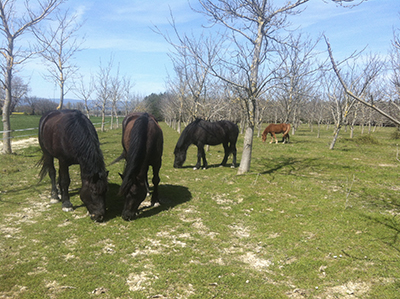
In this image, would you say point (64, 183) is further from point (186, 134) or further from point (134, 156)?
point (186, 134)

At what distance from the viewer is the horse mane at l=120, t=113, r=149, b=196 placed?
520 centimetres

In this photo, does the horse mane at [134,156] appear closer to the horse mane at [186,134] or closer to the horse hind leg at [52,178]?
the horse hind leg at [52,178]

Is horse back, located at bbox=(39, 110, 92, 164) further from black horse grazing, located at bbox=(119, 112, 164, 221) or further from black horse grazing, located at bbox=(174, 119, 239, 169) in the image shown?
black horse grazing, located at bbox=(174, 119, 239, 169)

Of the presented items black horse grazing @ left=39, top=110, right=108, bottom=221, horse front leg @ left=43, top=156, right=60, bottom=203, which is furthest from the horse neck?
horse front leg @ left=43, top=156, right=60, bottom=203

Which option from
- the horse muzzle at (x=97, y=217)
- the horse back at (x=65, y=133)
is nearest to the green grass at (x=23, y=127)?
the horse back at (x=65, y=133)

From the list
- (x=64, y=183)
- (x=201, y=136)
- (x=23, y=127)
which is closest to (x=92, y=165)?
(x=64, y=183)

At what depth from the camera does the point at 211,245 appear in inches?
182

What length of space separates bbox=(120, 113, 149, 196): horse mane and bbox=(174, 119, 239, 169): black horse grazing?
504 centimetres

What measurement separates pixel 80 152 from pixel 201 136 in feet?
20.9

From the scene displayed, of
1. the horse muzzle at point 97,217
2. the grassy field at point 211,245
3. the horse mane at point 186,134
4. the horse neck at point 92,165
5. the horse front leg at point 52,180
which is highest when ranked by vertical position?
the horse mane at point 186,134

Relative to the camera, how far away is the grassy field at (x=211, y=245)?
11.2 ft

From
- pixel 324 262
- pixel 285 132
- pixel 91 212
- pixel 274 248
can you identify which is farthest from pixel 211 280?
pixel 285 132

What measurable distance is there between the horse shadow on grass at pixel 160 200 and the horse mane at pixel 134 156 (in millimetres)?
346

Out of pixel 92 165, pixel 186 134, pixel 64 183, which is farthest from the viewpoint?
pixel 186 134
